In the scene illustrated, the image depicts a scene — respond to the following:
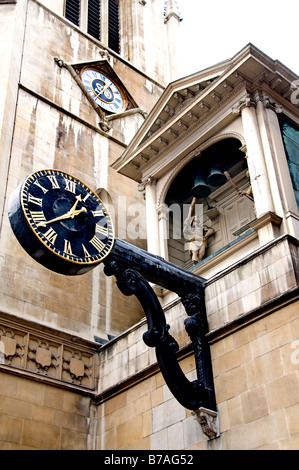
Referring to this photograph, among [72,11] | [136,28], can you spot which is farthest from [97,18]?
[136,28]

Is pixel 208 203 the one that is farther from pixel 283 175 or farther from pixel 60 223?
pixel 60 223

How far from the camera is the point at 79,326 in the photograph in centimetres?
1778

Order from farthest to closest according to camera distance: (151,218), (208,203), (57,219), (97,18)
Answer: (97,18), (208,203), (151,218), (57,219)

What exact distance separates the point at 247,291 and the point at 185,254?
586 cm

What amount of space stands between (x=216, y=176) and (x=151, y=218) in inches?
86.6

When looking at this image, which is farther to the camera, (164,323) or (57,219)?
(164,323)

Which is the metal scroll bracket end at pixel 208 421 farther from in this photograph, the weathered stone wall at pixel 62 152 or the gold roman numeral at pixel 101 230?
the weathered stone wall at pixel 62 152

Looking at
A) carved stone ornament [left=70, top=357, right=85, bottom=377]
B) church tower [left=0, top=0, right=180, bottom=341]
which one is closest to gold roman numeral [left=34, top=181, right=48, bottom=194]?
church tower [left=0, top=0, right=180, bottom=341]

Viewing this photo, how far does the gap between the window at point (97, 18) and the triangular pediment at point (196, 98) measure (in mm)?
10639

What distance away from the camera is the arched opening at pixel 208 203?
18.0 meters

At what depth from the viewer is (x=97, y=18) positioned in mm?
29734
